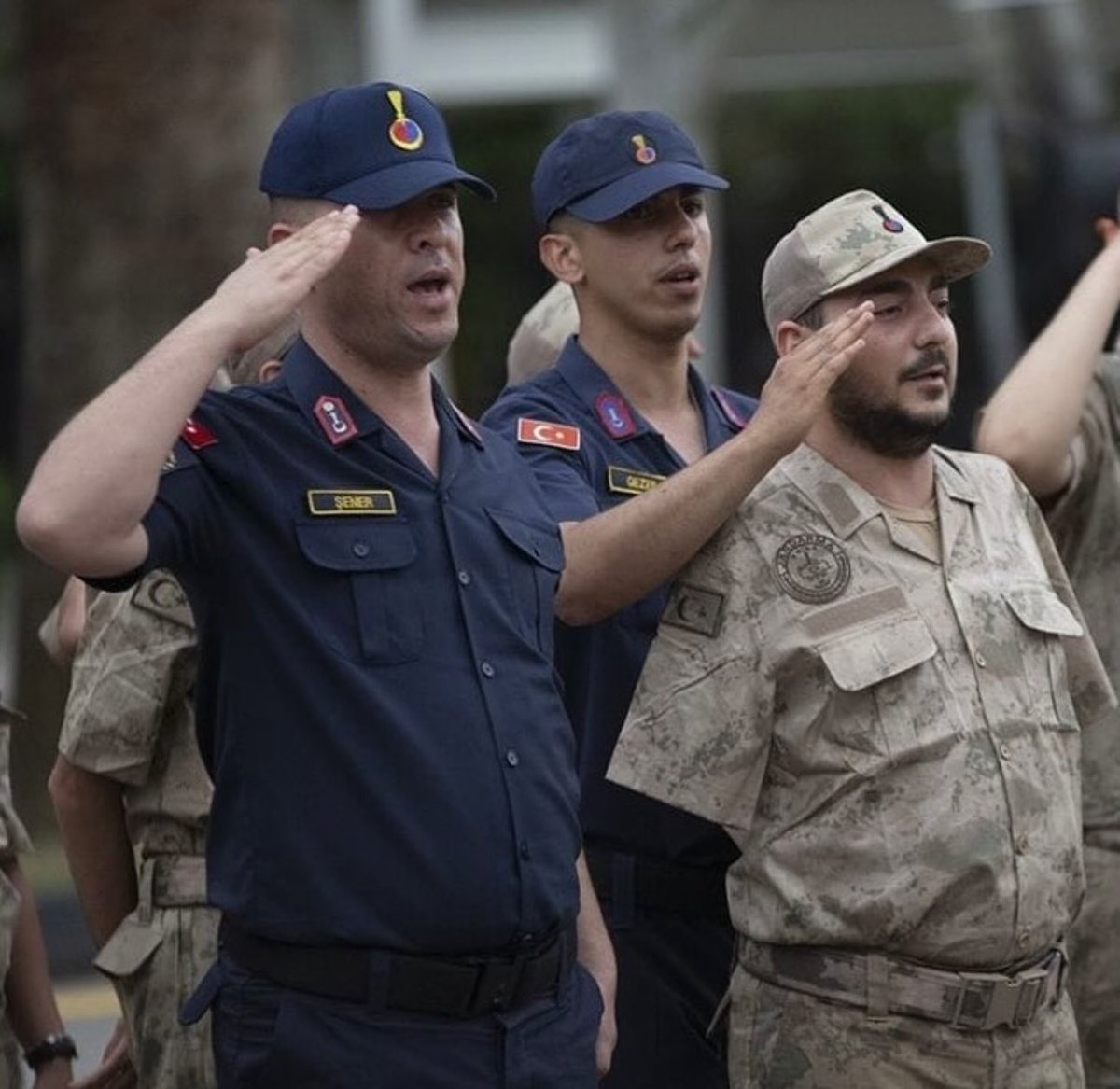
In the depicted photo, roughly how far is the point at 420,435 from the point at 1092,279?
1.83 meters

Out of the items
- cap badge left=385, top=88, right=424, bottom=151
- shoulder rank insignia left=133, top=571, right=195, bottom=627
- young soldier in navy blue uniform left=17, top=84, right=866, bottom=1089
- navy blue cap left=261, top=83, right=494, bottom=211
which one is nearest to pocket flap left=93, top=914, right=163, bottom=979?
shoulder rank insignia left=133, top=571, right=195, bottom=627

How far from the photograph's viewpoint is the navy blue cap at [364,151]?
466cm

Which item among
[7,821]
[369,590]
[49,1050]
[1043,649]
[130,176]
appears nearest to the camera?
[369,590]

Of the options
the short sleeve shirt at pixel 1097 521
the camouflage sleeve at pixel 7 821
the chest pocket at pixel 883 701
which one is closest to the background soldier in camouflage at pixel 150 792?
the camouflage sleeve at pixel 7 821

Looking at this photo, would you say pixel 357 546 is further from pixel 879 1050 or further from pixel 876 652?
pixel 879 1050

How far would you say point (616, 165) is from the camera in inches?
228

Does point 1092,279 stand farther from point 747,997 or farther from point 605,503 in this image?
point 747,997

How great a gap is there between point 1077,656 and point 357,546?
144 cm

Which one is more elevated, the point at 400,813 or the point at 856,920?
the point at 400,813

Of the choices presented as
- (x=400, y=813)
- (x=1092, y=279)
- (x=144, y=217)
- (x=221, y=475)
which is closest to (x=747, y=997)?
(x=400, y=813)

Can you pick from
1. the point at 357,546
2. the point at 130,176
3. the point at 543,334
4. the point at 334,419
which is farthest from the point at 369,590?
the point at 130,176

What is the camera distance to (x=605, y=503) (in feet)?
18.0

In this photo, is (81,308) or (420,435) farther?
(81,308)

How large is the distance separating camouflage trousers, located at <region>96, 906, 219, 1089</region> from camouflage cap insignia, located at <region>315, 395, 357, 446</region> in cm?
125
